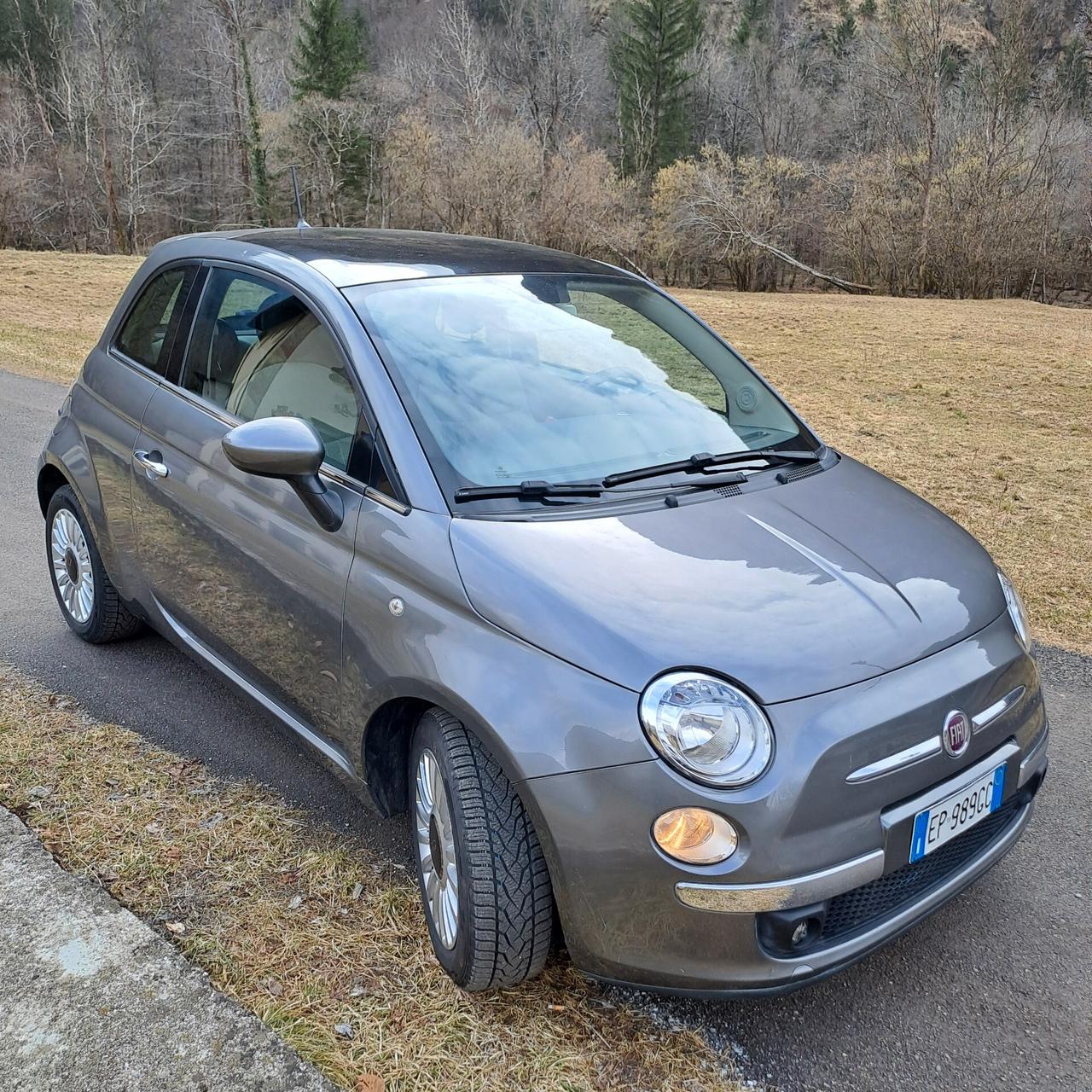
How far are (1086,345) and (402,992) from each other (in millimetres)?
14781

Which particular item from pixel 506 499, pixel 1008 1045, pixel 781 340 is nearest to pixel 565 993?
pixel 1008 1045

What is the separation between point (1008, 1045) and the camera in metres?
2.33

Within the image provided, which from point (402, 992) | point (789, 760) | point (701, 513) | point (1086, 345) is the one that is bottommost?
point (1086, 345)

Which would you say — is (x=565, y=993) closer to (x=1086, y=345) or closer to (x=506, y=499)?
(x=506, y=499)

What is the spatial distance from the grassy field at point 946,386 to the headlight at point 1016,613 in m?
1.97

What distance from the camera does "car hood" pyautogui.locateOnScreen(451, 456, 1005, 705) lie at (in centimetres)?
215

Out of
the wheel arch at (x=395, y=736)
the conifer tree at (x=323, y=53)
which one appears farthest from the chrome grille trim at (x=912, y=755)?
the conifer tree at (x=323, y=53)

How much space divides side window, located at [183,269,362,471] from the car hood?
0.70 m

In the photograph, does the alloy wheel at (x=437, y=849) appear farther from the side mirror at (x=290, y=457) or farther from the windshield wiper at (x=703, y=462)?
the windshield wiper at (x=703, y=462)

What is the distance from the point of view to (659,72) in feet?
158

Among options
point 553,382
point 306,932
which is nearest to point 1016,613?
point 553,382

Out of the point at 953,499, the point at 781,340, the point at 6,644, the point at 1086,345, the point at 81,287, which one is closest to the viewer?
the point at 6,644

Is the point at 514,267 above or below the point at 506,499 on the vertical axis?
above

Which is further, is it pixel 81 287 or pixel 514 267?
pixel 81 287
